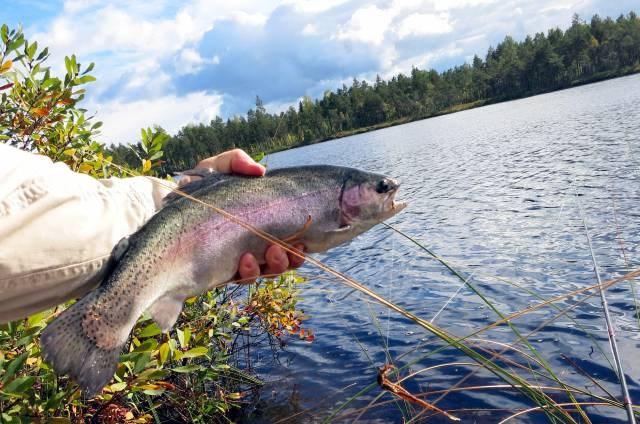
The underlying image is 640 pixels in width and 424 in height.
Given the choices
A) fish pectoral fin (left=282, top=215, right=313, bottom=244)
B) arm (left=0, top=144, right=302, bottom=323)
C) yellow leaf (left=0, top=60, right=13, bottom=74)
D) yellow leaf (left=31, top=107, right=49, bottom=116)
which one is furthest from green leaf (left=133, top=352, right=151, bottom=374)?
yellow leaf (left=0, top=60, right=13, bottom=74)

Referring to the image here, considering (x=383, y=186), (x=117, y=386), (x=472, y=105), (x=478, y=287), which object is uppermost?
(x=472, y=105)

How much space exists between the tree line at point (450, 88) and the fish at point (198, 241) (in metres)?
130

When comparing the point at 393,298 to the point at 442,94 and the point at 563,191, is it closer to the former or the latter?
the point at 563,191

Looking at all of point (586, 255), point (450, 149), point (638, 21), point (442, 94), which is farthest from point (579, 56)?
point (586, 255)

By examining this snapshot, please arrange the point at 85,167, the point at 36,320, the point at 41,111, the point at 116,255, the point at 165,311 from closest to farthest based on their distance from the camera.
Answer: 1. the point at 116,255
2. the point at 165,311
3. the point at 36,320
4. the point at 41,111
5. the point at 85,167

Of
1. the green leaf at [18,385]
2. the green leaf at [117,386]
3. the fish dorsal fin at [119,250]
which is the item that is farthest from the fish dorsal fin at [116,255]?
the green leaf at [117,386]

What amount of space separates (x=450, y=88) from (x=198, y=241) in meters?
169

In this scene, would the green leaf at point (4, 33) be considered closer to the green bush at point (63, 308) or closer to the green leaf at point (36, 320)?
the green bush at point (63, 308)

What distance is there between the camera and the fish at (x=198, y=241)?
3139 millimetres

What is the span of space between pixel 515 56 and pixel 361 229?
168700 mm

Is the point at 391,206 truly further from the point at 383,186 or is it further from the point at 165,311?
the point at 165,311

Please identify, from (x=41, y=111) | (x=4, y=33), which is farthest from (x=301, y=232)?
(x=4, y=33)

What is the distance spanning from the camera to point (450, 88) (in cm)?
16275

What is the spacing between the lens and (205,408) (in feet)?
25.1
